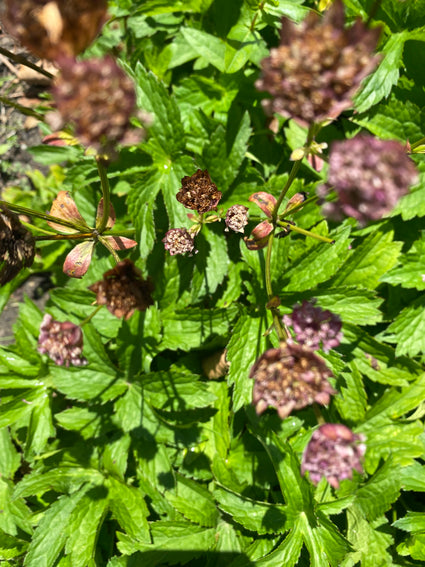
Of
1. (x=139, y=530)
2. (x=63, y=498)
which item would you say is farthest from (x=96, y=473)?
(x=139, y=530)

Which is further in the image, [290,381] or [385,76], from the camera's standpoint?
→ [385,76]

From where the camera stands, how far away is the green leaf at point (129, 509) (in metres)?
2.43

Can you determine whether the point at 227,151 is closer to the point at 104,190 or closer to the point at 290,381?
the point at 104,190

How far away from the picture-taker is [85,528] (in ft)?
8.14

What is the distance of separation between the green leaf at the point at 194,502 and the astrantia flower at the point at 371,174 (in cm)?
208

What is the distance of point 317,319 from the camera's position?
169 centimetres

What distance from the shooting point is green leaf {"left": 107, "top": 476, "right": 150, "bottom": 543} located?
7.97ft

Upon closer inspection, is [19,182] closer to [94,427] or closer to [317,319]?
[94,427]

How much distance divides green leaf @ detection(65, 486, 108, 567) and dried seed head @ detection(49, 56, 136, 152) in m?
2.17

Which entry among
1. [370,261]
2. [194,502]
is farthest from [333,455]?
[194,502]

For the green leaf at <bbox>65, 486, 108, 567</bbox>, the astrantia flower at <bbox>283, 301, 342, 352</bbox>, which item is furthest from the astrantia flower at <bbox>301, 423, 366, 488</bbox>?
the green leaf at <bbox>65, 486, 108, 567</bbox>

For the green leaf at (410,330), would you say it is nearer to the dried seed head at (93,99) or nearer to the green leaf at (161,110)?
the green leaf at (161,110)

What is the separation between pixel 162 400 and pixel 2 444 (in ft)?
4.30

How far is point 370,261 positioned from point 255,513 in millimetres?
1483
